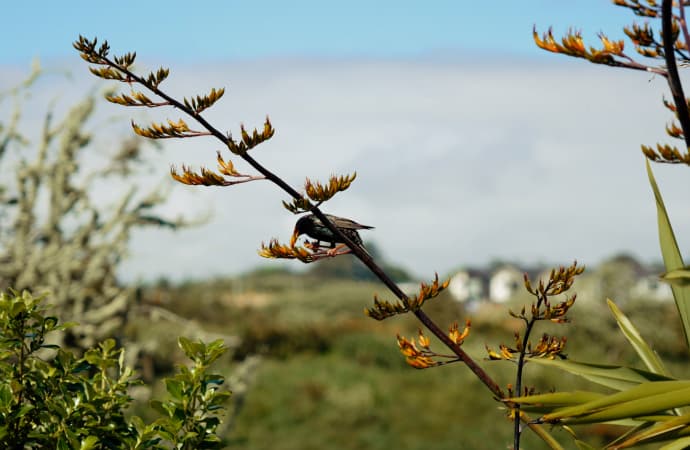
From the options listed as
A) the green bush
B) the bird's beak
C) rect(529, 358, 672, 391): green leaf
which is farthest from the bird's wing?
rect(529, 358, 672, 391): green leaf

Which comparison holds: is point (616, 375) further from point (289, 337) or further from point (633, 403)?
point (289, 337)

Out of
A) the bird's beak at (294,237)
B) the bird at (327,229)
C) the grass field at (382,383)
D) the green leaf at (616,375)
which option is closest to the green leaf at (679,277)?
the green leaf at (616,375)

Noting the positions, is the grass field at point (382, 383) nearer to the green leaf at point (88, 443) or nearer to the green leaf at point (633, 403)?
the green leaf at point (633, 403)

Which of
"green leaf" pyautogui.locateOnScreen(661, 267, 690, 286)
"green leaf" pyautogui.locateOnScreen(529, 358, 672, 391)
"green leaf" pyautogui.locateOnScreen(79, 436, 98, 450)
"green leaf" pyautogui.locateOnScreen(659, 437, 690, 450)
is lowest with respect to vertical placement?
"green leaf" pyautogui.locateOnScreen(79, 436, 98, 450)

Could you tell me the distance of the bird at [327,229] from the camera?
2.38 m

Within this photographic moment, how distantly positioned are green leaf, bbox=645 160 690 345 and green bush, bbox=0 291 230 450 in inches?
60.0

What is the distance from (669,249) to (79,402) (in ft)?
6.54

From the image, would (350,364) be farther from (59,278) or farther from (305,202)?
(305,202)

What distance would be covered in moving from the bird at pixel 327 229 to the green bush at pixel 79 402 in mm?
459

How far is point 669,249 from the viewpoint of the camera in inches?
111

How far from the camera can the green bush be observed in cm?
244

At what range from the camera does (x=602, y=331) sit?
3128cm

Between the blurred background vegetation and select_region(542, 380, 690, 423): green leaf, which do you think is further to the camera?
the blurred background vegetation

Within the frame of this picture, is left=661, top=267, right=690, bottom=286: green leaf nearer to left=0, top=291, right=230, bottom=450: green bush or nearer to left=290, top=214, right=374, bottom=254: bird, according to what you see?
left=290, top=214, right=374, bottom=254: bird
